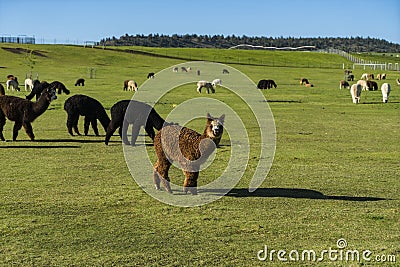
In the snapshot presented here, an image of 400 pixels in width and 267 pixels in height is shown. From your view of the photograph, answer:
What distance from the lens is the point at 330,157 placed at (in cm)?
1470

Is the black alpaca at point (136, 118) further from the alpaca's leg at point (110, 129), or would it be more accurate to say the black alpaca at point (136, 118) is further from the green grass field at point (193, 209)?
the green grass field at point (193, 209)

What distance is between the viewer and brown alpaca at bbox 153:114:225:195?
9.52 m

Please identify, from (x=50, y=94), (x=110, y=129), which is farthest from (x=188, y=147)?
(x=50, y=94)

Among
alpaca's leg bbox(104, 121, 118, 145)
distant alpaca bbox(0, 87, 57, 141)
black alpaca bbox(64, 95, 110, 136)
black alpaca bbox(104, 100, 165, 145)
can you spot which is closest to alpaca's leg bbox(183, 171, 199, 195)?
black alpaca bbox(104, 100, 165, 145)

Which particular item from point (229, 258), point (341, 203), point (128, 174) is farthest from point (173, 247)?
point (128, 174)

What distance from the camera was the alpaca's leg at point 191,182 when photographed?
9.82 m

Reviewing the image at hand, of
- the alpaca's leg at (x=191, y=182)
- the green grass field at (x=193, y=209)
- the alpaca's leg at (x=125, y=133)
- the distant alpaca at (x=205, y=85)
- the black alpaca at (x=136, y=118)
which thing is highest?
the distant alpaca at (x=205, y=85)

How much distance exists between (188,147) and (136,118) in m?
6.17

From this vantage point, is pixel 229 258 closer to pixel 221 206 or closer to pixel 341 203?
pixel 221 206

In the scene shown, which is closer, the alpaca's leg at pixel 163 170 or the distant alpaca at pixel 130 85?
the alpaca's leg at pixel 163 170

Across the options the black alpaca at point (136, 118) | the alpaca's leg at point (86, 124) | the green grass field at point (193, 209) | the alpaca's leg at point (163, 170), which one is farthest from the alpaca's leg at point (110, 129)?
the alpaca's leg at point (163, 170)

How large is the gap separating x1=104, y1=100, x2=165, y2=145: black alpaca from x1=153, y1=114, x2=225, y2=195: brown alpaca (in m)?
5.01

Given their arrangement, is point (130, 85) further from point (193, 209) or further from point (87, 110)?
point (193, 209)

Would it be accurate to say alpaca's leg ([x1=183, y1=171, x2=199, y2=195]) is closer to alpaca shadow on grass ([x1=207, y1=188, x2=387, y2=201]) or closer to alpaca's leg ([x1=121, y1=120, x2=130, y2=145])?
alpaca shadow on grass ([x1=207, y1=188, x2=387, y2=201])
